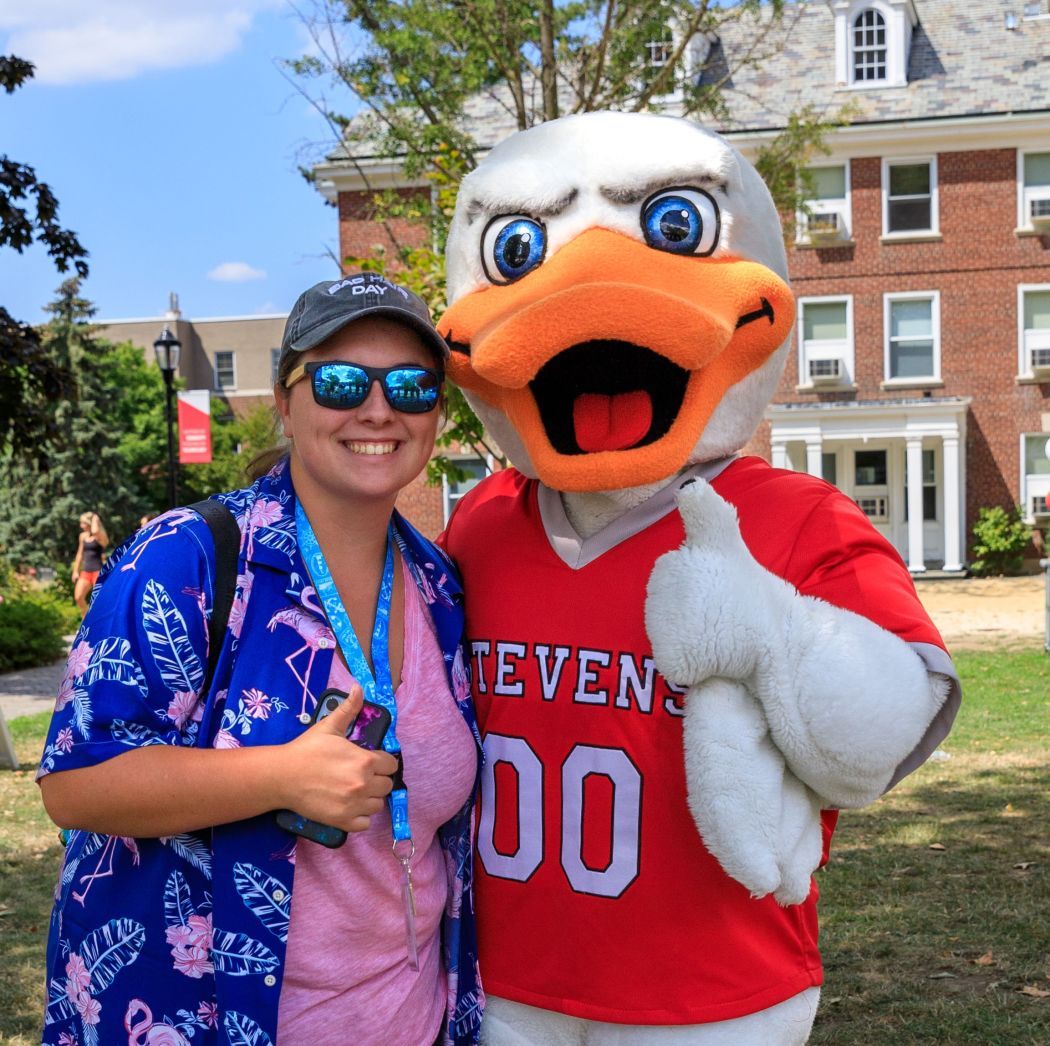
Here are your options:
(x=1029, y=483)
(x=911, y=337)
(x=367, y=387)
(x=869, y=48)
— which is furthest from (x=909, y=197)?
(x=367, y=387)

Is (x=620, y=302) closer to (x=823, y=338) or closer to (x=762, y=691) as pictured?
(x=762, y=691)

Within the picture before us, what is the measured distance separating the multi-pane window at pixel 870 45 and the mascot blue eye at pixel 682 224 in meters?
24.5

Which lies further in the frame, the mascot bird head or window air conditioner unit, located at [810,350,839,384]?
window air conditioner unit, located at [810,350,839,384]

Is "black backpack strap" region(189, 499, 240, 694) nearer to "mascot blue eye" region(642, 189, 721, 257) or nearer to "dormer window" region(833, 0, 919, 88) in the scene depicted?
"mascot blue eye" region(642, 189, 721, 257)

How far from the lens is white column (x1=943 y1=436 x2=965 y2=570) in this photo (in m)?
24.2

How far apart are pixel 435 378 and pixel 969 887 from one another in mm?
4589

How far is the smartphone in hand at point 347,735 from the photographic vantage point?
1.99 meters

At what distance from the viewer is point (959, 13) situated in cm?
2583

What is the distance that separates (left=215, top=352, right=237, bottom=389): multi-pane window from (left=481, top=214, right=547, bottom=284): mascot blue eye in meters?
50.2

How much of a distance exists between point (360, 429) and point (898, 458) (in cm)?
2478

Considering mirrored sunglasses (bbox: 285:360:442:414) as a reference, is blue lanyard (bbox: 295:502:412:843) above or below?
below

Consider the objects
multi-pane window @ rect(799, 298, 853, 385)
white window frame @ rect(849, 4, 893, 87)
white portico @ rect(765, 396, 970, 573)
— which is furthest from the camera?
multi-pane window @ rect(799, 298, 853, 385)

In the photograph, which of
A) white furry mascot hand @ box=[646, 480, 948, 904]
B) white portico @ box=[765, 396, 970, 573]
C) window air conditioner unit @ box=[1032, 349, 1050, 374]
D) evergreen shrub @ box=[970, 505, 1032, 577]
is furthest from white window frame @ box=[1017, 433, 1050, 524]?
white furry mascot hand @ box=[646, 480, 948, 904]

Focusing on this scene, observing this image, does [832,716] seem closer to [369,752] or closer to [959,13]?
[369,752]
